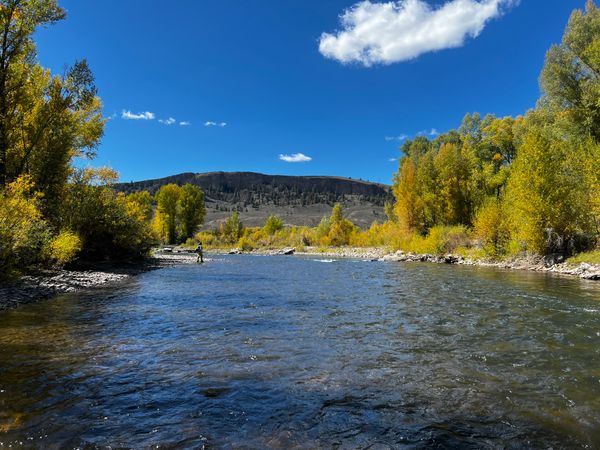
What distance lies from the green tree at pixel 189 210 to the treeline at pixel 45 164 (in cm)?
6734

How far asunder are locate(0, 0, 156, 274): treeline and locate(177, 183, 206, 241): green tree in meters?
67.3

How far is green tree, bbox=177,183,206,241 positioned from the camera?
97.2 metres

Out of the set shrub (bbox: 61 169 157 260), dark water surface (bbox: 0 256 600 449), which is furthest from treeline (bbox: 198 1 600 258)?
shrub (bbox: 61 169 157 260)

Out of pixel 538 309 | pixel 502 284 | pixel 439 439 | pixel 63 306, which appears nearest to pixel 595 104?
pixel 502 284

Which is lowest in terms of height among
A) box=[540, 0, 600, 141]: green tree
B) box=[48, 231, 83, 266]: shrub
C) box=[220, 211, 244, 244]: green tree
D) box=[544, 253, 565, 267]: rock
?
box=[544, 253, 565, 267]: rock

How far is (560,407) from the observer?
5.74 m

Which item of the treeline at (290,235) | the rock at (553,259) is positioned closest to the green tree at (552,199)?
the rock at (553,259)

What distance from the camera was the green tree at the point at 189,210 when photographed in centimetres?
9719

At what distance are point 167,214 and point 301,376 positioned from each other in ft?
320

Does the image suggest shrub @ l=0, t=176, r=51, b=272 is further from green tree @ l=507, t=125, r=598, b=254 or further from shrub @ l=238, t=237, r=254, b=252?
shrub @ l=238, t=237, r=254, b=252

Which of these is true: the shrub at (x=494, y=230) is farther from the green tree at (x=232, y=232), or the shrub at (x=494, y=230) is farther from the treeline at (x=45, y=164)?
the green tree at (x=232, y=232)

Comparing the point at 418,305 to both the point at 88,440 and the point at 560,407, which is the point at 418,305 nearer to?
the point at 560,407

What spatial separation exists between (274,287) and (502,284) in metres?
11.7

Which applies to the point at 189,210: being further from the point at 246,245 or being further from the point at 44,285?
the point at 44,285
